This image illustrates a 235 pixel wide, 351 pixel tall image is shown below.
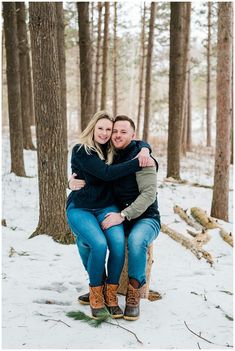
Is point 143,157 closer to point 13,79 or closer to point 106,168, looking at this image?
point 106,168

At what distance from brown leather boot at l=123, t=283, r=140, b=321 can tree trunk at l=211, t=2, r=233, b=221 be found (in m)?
4.97

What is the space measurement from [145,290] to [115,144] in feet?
5.65

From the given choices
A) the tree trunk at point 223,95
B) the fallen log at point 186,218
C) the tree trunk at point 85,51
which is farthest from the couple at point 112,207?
the tree trunk at point 85,51

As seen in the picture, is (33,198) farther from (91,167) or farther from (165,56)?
(165,56)

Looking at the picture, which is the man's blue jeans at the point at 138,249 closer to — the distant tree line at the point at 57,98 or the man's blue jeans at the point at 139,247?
the man's blue jeans at the point at 139,247

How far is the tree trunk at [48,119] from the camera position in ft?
18.9

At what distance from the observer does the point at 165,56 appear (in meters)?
31.8

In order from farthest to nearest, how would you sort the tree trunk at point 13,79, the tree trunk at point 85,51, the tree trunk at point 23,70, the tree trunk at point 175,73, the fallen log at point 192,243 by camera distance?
the tree trunk at point 23,70 < the tree trunk at point 85,51 < the tree trunk at point 175,73 < the tree trunk at point 13,79 < the fallen log at point 192,243

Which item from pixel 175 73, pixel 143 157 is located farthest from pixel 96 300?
pixel 175 73

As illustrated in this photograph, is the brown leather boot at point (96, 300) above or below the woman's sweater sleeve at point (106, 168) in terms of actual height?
below

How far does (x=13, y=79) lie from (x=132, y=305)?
875cm

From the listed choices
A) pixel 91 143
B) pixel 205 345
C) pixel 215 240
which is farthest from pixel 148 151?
pixel 215 240

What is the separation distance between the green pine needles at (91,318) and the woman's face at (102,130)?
5.99ft

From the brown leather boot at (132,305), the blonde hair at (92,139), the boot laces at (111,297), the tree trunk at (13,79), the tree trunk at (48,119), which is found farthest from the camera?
the tree trunk at (13,79)
